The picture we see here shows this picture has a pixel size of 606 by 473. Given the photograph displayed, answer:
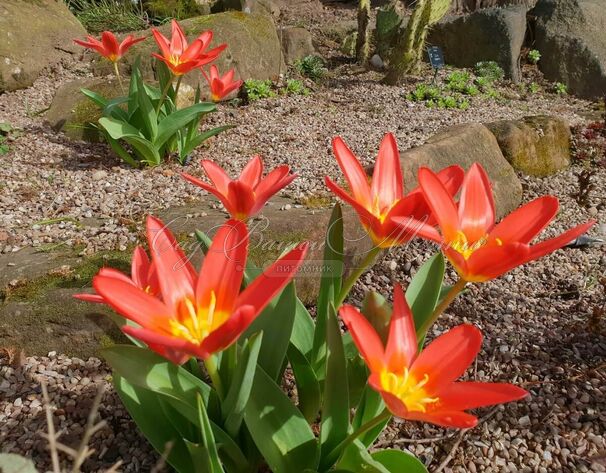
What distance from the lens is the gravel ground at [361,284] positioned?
1481mm

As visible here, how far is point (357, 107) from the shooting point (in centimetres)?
444

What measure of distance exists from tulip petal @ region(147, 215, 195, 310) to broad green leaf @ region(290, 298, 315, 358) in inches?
16.1

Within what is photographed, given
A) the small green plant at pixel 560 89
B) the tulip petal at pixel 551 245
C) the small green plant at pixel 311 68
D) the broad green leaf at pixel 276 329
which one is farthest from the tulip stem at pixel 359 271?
the small green plant at pixel 560 89

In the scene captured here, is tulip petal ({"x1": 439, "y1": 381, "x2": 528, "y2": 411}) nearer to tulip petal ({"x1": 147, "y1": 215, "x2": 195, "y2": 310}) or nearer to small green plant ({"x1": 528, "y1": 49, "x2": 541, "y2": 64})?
tulip petal ({"x1": 147, "y1": 215, "x2": 195, "y2": 310})

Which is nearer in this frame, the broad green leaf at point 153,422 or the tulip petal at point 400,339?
the tulip petal at point 400,339

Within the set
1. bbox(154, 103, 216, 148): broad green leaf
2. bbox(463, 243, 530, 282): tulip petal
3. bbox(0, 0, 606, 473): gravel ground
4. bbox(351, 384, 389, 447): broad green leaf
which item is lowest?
bbox(0, 0, 606, 473): gravel ground

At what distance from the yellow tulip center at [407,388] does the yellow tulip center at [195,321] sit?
0.28 meters

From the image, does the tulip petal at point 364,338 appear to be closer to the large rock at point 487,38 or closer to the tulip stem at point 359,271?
the tulip stem at point 359,271

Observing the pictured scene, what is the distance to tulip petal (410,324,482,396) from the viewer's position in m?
0.86

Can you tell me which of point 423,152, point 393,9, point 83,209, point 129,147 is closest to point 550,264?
point 423,152

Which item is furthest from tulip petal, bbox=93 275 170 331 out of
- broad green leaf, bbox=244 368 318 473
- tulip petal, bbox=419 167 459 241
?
tulip petal, bbox=419 167 459 241

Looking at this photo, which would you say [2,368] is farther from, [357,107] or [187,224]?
[357,107]

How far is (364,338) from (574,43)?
591 cm

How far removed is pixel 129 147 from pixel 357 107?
1908mm
